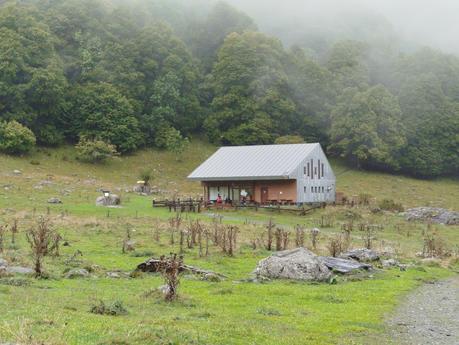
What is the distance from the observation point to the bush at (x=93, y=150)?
237 ft

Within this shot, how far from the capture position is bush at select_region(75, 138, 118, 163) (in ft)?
237

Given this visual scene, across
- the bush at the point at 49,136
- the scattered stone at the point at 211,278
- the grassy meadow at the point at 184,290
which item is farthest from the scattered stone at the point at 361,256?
the bush at the point at 49,136

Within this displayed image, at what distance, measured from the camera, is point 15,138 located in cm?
6656

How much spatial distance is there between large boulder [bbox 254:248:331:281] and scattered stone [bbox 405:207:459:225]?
33.5 metres

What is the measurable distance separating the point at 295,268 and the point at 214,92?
76024mm

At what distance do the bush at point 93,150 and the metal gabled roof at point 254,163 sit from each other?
51.9 feet

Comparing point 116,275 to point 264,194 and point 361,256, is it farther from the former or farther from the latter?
point 264,194

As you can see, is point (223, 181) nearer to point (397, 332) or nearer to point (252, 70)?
point (252, 70)

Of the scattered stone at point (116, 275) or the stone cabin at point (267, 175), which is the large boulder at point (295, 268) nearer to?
the scattered stone at point (116, 275)

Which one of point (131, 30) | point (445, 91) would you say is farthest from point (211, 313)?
point (445, 91)

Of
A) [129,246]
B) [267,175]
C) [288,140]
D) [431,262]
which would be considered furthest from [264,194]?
[129,246]

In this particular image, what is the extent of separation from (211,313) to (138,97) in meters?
76.1

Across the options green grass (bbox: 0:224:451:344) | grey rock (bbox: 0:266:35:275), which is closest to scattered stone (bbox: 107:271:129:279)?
green grass (bbox: 0:224:451:344)

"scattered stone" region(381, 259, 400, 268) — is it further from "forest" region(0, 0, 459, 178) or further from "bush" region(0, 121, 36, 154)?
"forest" region(0, 0, 459, 178)
